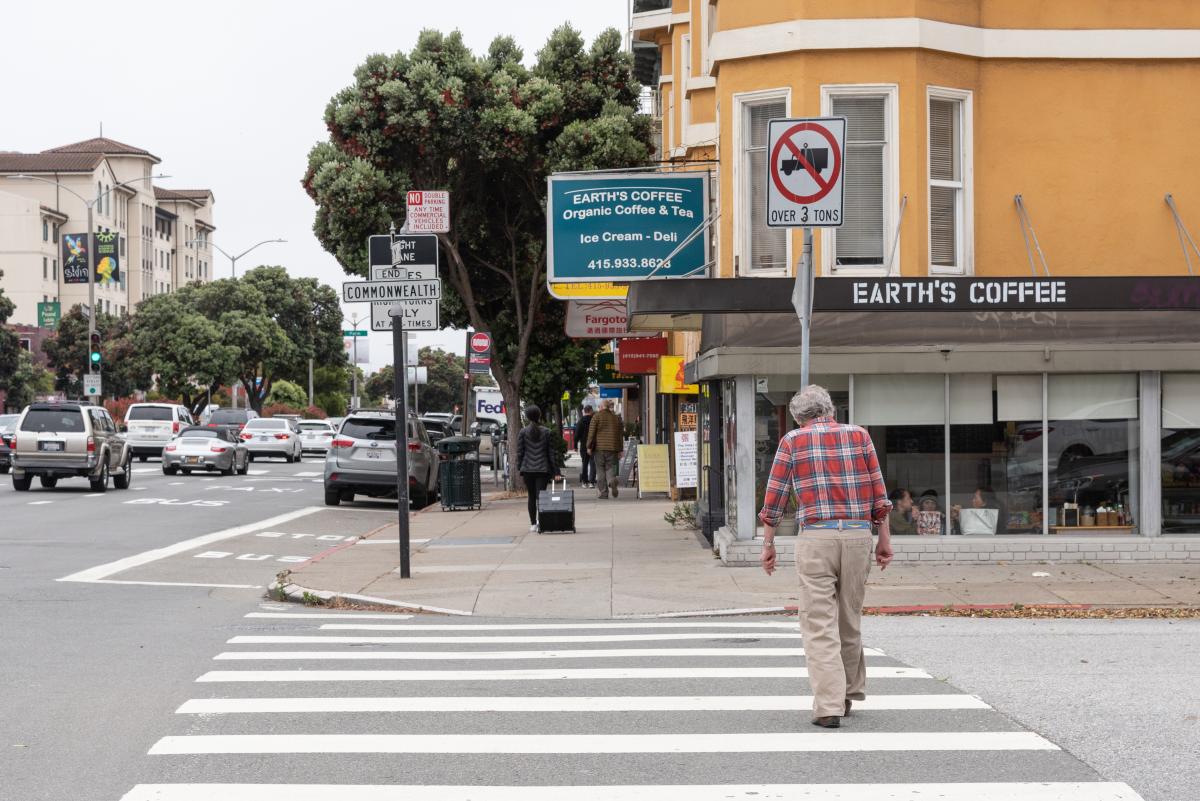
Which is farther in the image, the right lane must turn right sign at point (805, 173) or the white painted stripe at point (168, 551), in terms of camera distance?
the white painted stripe at point (168, 551)

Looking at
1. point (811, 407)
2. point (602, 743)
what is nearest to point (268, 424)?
point (811, 407)

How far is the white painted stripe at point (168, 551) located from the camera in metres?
15.6

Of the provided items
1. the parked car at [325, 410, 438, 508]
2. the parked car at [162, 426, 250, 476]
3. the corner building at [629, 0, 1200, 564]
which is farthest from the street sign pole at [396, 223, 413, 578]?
the parked car at [162, 426, 250, 476]

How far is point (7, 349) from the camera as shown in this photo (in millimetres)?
72562

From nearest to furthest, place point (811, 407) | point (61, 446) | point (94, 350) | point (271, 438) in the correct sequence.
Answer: point (811, 407), point (61, 446), point (94, 350), point (271, 438)

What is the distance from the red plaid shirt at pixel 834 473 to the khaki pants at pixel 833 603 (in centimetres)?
13

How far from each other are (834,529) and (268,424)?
46457 mm

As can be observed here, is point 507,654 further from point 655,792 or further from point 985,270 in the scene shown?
point 985,270

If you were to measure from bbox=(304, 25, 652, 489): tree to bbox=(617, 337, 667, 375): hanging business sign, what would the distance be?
7.56 feet

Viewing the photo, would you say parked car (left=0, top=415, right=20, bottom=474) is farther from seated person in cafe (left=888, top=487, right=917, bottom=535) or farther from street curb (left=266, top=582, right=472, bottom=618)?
seated person in cafe (left=888, top=487, right=917, bottom=535)

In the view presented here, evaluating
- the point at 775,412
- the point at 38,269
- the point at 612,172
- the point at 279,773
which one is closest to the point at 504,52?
the point at 612,172

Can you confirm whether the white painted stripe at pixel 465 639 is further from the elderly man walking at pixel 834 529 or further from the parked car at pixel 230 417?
the parked car at pixel 230 417

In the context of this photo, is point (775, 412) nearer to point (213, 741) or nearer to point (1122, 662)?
point (1122, 662)

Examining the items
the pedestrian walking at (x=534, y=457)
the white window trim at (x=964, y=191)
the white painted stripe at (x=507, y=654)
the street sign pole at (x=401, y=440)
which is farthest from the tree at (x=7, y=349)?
the white painted stripe at (x=507, y=654)
